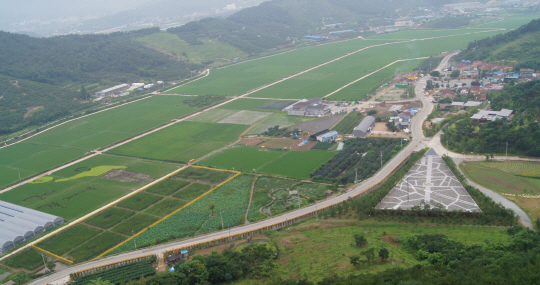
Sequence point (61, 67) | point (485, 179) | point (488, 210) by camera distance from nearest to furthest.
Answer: point (488, 210), point (485, 179), point (61, 67)

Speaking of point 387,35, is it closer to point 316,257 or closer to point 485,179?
point 485,179

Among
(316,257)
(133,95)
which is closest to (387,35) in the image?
(133,95)

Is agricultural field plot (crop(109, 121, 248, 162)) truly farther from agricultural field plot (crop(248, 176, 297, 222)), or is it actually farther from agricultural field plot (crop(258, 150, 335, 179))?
agricultural field plot (crop(248, 176, 297, 222))

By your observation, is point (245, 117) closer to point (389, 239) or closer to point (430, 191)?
point (430, 191)

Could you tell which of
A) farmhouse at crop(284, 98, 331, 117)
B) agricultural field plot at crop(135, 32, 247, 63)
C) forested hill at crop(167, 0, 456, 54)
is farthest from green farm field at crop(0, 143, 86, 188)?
forested hill at crop(167, 0, 456, 54)

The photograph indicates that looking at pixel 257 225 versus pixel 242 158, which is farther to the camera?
pixel 242 158

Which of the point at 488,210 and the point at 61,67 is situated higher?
the point at 61,67

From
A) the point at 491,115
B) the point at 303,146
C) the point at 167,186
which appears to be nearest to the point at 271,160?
the point at 303,146
